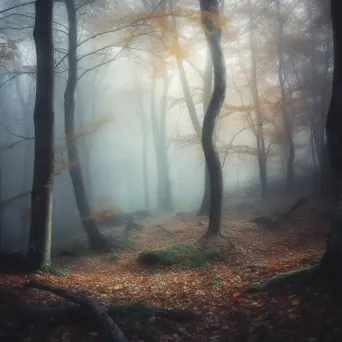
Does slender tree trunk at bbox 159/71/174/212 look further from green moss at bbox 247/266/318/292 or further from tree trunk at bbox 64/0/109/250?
green moss at bbox 247/266/318/292

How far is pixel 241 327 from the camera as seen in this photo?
4492 millimetres

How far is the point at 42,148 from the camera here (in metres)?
7.93

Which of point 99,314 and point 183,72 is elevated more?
point 183,72

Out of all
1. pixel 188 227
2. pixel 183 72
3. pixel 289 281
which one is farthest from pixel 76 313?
pixel 183 72

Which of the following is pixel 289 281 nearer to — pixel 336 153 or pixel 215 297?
pixel 215 297

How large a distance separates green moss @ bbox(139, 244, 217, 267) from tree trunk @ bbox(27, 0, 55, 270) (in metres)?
3.26

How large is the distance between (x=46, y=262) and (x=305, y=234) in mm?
9960

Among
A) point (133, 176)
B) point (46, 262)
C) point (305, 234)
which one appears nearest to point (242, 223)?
point (305, 234)

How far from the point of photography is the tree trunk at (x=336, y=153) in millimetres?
4793

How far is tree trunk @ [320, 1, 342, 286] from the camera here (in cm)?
479

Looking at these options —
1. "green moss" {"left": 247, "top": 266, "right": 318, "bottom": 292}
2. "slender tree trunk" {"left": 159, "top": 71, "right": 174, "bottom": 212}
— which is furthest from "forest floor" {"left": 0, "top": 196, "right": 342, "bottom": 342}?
"slender tree trunk" {"left": 159, "top": 71, "right": 174, "bottom": 212}

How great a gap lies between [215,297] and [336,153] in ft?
11.8

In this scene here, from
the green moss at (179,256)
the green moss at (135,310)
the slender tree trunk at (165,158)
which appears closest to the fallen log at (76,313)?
the green moss at (135,310)

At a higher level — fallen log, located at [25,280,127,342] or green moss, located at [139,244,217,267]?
fallen log, located at [25,280,127,342]
